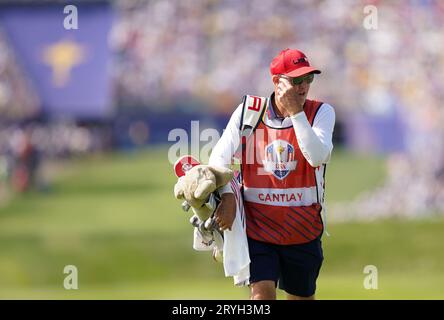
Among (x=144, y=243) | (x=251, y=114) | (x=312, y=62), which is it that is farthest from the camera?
(x=312, y=62)

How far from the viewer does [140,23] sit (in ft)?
86.0

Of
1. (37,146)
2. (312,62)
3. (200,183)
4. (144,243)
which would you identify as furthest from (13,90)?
(200,183)

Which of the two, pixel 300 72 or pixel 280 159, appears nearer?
pixel 300 72

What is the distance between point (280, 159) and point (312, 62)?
18330 mm

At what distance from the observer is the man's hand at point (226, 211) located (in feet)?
21.7

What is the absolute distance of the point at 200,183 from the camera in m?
6.40

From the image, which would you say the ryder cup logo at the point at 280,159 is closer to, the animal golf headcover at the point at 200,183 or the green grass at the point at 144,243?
the animal golf headcover at the point at 200,183

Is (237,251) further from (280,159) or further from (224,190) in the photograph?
(280,159)

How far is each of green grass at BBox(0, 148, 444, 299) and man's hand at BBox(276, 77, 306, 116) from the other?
9452 mm

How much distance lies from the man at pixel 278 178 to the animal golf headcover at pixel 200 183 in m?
0.15

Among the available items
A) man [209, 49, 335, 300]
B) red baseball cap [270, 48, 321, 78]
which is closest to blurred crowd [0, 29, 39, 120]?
man [209, 49, 335, 300]

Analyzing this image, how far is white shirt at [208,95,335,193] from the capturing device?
252 inches

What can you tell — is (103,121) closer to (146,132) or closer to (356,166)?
(146,132)

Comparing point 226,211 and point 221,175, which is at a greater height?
point 221,175
